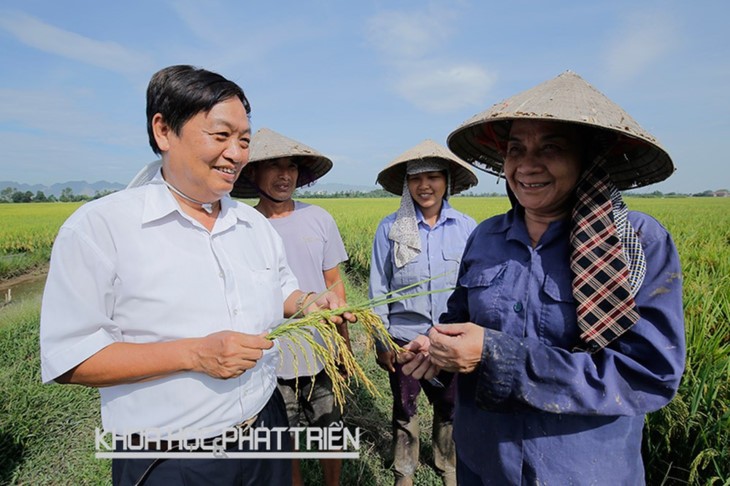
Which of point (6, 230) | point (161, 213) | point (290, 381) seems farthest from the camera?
point (6, 230)

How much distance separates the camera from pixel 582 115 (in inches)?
50.1

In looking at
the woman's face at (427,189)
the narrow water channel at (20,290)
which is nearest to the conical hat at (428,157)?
the woman's face at (427,189)

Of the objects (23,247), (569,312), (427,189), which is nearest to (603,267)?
(569,312)

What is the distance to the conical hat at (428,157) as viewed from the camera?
9.69 ft

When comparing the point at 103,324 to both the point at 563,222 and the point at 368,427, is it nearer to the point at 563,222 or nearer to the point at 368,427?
the point at 563,222

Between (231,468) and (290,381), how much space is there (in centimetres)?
120

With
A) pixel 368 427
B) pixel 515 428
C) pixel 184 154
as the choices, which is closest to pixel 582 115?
pixel 515 428

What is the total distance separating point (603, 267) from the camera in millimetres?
1244

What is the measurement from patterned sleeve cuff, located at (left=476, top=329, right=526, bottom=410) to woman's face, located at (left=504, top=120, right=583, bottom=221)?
20.6 inches

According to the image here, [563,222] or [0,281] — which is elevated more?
[563,222]

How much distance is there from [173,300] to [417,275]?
68.9 inches

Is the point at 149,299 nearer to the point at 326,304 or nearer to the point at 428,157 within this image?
the point at 326,304

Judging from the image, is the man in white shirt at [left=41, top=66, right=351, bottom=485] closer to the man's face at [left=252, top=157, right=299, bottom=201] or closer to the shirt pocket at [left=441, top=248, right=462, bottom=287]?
the man's face at [left=252, top=157, right=299, bottom=201]

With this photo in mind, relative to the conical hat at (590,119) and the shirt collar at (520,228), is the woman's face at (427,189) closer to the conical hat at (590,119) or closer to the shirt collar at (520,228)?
the conical hat at (590,119)
